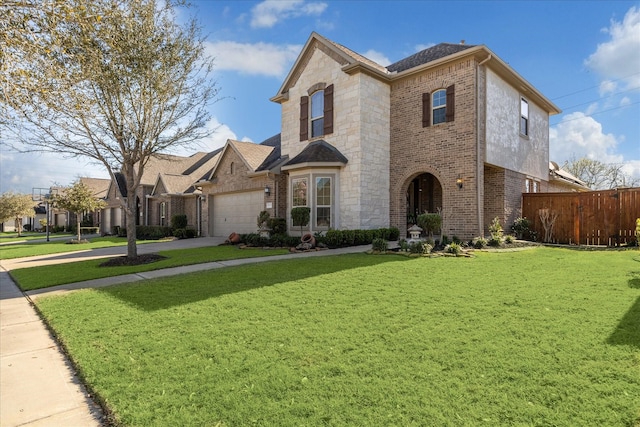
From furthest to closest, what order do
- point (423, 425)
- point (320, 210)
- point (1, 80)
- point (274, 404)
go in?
1. point (320, 210)
2. point (1, 80)
3. point (274, 404)
4. point (423, 425)

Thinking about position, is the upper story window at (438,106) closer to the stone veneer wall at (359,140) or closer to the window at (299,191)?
the stone veneer wall at (359,140)

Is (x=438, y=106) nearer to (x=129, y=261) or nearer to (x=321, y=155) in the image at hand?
(x=321, y=155)

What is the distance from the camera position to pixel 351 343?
3803mm

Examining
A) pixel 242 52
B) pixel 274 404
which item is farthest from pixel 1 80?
pixel 242 52

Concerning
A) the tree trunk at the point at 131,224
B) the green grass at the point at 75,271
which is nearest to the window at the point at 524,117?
the green grass at the point at 75,271

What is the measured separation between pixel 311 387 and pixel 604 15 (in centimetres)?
1723

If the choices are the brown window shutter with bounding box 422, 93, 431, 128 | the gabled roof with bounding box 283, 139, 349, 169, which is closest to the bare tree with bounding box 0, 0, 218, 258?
the gabled roof with bounding box 283, 139, 349, 169

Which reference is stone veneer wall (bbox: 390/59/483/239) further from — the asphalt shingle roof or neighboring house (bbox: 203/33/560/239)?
the asphalt shingle roof

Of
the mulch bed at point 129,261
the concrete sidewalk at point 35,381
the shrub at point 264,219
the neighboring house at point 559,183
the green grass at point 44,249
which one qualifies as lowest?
the green grass at point 44,249

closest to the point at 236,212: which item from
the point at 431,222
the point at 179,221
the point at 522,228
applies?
the point at 179,221

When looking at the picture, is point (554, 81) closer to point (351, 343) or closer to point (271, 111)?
point (271, 111)

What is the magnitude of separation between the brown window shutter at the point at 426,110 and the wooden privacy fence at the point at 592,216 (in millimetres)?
5722

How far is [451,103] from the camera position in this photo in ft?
43.6

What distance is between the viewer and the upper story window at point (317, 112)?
50.8ft
